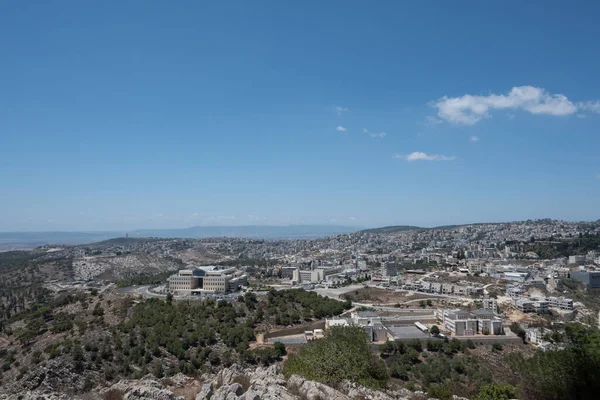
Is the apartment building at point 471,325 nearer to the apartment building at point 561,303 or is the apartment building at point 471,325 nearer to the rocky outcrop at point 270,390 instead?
the apartment building at point 561,303

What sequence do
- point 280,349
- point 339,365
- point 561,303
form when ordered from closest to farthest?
point 339,365, point 280,349, point 561,303

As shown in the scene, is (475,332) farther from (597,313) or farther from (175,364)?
(175,364)

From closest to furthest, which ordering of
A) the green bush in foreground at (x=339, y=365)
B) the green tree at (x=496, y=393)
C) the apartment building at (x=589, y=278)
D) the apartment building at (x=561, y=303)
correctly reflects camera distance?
the green bush in foreground at (x=339, y=365)
the green tree at (x=496, y=393)
the apartment building at (x=561, y=303)
the apartment building at (x=589, y=278)

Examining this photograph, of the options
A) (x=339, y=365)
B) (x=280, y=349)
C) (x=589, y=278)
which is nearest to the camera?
(x=339, y=365)

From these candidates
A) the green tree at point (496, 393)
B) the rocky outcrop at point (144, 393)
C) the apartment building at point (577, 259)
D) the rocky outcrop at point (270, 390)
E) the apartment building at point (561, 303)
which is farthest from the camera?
the apartment building at point (577, 259)

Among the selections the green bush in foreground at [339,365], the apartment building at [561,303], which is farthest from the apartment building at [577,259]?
the green bush in foreground at [339,365]

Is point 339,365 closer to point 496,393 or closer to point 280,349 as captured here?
point 496,393

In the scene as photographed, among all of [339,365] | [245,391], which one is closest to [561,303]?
[339,365]

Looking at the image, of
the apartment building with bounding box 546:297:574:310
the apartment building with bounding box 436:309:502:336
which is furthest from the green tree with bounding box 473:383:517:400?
the apartment building with bounding box 546:297:574:310

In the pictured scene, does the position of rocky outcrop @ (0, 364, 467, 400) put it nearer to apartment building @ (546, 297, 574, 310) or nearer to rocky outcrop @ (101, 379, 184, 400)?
rocky outcrop @ (101, 379, 184, 400)

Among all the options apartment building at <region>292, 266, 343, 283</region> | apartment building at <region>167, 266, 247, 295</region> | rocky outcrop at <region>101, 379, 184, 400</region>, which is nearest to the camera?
rocky outcrop at <region>101, 379, 184, 400</region>

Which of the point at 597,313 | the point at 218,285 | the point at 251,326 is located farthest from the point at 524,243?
the point at 251,326

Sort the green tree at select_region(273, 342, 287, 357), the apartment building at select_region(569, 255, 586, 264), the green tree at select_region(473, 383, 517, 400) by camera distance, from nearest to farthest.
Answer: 1. the green tree at select_region(473, 383, 517, 400)
2. the green tree at select_region(273, 342, 287, 357)
3. the apartment building at select_region(569, 255, 586, 264)
